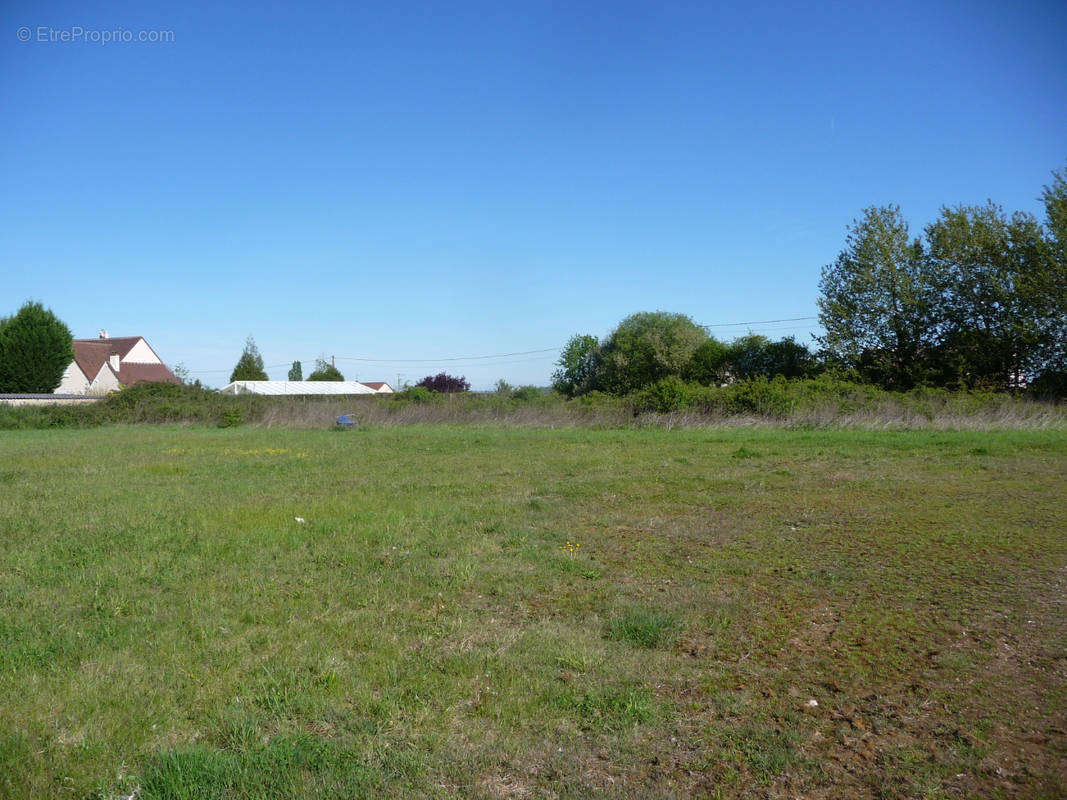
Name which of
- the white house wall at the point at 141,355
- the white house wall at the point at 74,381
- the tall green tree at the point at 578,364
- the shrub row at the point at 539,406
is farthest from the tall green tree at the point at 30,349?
the tall green tree at the point at 578,364

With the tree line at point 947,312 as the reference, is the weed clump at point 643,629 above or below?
below

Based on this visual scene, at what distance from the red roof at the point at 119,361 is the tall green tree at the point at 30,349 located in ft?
20.3

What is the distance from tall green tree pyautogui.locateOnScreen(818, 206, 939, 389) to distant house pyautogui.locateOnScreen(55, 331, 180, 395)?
46658 millimetres

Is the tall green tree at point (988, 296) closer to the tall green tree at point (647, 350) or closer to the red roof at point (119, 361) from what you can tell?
the tall green tree at point (647, 350)

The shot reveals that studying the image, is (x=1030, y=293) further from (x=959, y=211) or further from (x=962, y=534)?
(x=962, y=534)

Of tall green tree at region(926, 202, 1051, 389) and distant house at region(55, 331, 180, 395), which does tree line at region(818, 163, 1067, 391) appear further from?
distant house at region(55, 331, 180, 395)

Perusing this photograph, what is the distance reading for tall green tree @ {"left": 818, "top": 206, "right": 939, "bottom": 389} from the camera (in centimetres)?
3562

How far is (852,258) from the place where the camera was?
3700 cm

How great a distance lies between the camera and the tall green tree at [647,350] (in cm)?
4481

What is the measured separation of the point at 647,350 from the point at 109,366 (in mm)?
44275

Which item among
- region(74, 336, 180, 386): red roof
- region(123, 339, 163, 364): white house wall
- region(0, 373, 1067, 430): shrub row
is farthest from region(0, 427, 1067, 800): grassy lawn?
region(123, 339, 163, 364): white house wall

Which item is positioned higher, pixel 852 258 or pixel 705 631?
pixel 852 258

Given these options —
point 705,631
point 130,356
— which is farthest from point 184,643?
point 130,356

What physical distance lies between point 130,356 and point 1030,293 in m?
65.8
